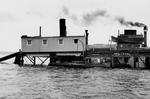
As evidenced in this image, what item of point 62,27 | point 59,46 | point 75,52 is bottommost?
point 75,52

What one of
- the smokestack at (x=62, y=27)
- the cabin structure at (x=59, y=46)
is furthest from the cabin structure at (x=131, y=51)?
the smokestack at (x=62, y=27)

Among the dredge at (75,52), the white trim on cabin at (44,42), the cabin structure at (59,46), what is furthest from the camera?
the white trim on cabin at (44,42)

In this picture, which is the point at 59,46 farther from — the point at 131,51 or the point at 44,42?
the point at 131,51

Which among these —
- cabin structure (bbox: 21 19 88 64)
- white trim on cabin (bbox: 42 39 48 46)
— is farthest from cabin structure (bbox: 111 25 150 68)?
white trim on cabin (bbox: 42 39 48 46)

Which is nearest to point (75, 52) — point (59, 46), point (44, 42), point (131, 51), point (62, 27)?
point (59, 46)

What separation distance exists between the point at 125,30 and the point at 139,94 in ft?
147

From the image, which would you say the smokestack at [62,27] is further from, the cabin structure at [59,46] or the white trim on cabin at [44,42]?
the white trim on cabin at [44,42]

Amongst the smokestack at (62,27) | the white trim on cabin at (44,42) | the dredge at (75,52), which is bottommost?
the dredge at (75,52)

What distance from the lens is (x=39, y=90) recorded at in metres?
29.5

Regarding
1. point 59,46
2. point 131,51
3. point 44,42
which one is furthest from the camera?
point 44,42

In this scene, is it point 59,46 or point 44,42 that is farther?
point 44,42

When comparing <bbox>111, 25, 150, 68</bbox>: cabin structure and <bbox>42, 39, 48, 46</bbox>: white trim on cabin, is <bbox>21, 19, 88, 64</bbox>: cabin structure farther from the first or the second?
<bbox>111, 25, 150, 68</bbox>: cabin structure

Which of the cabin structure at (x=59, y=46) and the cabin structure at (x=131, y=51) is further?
the cabin structure at (x=59, y=46)

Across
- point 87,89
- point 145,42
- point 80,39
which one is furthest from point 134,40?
point 87,89
